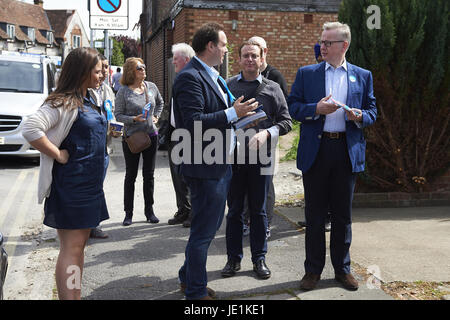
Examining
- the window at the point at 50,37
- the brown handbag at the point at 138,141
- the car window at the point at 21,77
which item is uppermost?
the window at the point at 50,37

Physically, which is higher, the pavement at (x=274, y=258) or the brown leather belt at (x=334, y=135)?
the brown leather belt at (x=334, y=135)

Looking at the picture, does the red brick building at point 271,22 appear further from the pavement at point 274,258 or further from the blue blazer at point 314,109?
the blue blazer at point 314,109

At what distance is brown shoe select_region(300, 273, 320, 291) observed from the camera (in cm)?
414

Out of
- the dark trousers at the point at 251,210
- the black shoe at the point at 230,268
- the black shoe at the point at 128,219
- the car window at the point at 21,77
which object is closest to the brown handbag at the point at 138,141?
the black shoe at the point at 128,219

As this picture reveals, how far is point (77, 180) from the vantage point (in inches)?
131

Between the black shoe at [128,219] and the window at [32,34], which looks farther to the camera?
the window at [32,34]

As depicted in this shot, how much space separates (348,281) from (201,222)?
136 cm

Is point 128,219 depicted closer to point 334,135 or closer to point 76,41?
point 334,135

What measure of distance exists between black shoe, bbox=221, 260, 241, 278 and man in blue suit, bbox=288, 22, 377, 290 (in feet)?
2.10

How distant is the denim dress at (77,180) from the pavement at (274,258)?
100 centimetres

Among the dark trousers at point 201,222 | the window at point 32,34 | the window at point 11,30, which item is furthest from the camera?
the window at point 32,34

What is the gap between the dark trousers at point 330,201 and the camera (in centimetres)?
416

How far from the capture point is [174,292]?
4164mm

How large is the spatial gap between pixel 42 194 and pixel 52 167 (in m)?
0.18
